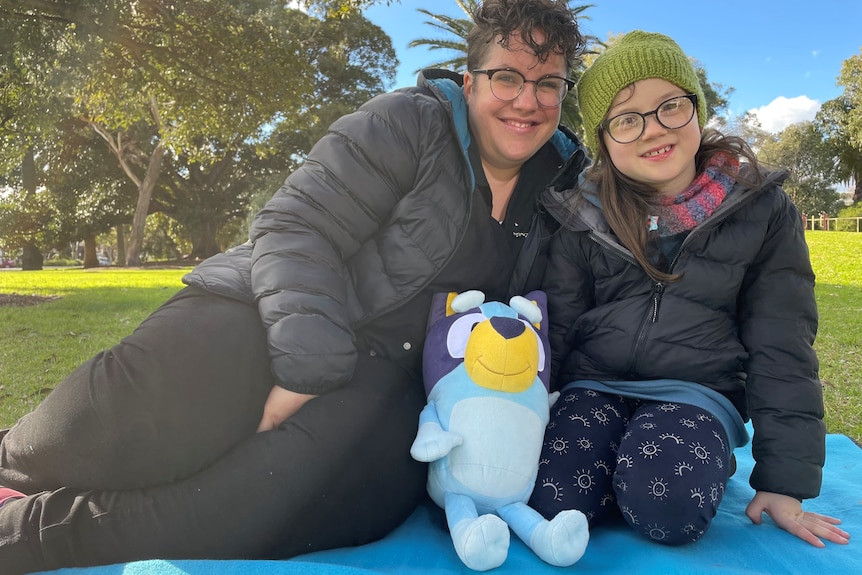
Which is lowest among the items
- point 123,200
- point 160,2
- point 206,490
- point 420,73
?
point 206,490

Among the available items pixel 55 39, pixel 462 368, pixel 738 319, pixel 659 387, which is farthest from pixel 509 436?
pixel 55 39

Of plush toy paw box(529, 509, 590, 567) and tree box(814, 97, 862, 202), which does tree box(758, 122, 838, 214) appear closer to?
tree box(814, 97, 862, 202)

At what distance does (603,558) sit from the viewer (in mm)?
1680

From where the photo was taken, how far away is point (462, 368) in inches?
74.1

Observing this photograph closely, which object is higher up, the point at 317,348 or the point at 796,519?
the point at 317,348

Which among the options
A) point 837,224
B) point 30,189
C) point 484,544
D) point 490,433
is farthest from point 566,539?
point 837,224

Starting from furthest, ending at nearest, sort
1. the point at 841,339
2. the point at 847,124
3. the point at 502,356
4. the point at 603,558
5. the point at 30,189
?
the point at 847,124, the point at 30,189, the point at 841,339, the point at 502,356, the point at 603,558

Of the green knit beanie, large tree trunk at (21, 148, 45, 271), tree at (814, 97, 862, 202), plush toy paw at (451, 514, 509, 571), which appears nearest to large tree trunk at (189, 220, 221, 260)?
large tree trunk at (21, 148, 45, 271)

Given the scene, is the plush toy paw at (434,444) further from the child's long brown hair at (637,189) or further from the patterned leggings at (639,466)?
the child's long brown hair at (637,189)

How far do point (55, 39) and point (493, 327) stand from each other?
29.3 feet

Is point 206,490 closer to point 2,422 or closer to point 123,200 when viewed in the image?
point 2,422

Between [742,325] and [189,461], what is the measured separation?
1812 mm

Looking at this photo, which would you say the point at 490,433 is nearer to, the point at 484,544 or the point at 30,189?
the point at 484,544

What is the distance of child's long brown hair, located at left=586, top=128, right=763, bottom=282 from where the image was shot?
80.6 inches
